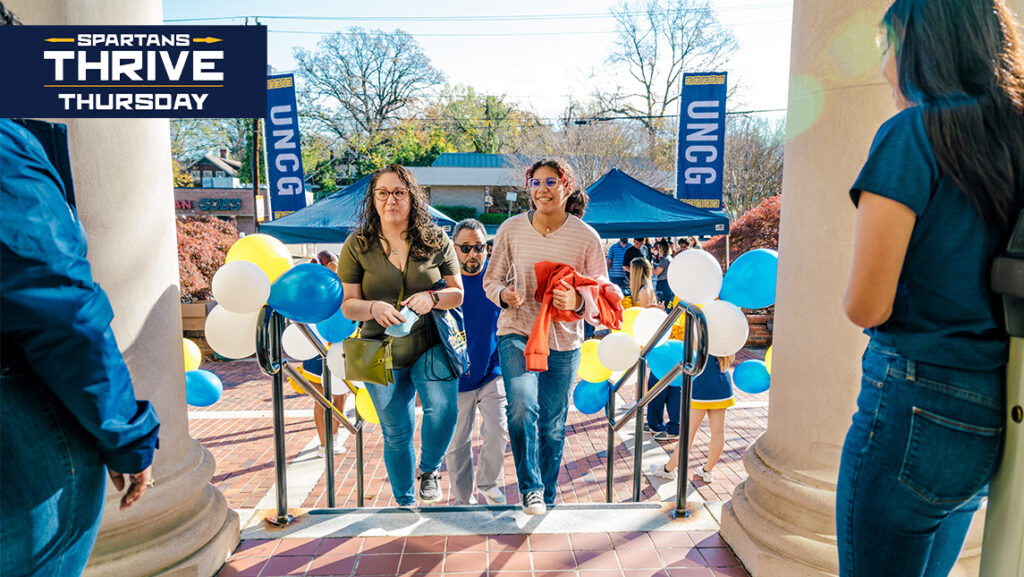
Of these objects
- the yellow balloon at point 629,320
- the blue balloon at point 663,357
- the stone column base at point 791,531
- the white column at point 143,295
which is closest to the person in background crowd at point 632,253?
the yellow balloon at point 629,320

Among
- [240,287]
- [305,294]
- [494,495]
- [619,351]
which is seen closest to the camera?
[305,294]

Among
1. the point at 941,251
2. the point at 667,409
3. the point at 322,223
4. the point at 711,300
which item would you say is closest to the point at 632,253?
the point at 322,223

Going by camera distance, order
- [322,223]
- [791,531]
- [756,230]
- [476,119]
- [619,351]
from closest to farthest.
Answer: [791,531]
[619,351]
[322,223]
[756,230]
[476,119]

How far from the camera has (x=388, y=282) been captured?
3123 millimetres

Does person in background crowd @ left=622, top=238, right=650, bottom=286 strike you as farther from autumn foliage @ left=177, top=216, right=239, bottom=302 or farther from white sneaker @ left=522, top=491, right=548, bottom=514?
white sneaker @ left=522, top=491, right=548, bottom=514

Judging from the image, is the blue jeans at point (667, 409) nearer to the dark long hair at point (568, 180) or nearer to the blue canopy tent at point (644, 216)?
the dark long hair at point (568, 180)

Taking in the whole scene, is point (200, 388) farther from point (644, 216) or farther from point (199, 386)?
point (644, 216)

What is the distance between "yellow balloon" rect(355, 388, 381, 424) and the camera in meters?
4.35

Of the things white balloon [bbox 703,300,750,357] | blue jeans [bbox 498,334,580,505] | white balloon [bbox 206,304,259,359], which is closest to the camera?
blue jeans [bbox 498,334,580,505]

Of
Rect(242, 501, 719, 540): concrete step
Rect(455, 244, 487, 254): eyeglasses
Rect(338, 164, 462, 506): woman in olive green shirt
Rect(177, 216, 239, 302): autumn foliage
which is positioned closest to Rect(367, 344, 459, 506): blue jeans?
Rect(338, 164, 462, 506): woman in olive green shirt

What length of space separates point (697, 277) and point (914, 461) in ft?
8.66

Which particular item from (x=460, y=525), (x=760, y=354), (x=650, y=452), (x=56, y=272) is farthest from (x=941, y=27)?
(x=760, y=354)

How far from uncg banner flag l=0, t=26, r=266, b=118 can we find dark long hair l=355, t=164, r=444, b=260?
2.27ft

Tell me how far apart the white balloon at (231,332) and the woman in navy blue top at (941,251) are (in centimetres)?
354
